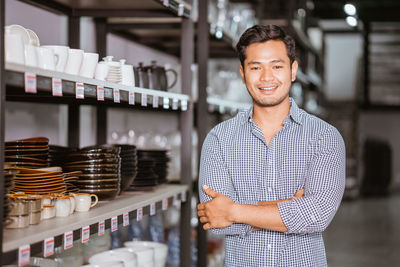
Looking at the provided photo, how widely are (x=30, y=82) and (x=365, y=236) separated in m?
7.16

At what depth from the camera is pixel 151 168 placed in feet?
11.3

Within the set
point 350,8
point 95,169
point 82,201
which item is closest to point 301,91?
point 350,8

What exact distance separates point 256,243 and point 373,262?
15.4 ft

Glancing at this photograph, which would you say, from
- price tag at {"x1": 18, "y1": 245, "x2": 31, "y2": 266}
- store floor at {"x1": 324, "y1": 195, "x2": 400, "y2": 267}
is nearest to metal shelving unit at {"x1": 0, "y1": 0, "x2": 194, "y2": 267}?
price tag at {"x1": 18, "y1": 245, "x2": 31, "y2": 266}

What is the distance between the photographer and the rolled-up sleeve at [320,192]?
2111 millimetres

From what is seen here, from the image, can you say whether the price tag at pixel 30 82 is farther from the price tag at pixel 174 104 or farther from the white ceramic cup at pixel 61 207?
the price tag at pixel 174 104

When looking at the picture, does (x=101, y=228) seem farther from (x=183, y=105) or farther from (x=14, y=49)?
(x=183, y=105)

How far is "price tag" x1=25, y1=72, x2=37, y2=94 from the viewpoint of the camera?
176 cm

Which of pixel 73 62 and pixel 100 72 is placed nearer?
pixel 73 62

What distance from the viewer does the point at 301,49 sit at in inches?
337

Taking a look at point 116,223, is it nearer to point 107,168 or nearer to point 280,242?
point 107,168

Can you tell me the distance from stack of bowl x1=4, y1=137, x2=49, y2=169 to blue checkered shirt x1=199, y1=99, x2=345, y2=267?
0.73 meters

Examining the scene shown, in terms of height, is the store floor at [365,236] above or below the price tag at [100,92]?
below

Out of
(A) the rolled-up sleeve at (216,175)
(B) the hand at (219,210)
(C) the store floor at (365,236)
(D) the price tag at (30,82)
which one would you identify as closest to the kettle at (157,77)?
(A) the rolled-up sleeve at (216,175)
